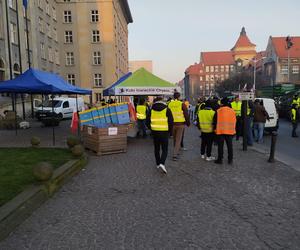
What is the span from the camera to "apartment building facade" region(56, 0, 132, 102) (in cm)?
5159

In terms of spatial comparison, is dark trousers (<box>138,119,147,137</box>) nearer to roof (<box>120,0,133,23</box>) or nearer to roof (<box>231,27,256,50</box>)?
roof (<box>120,0,133,23</box>)

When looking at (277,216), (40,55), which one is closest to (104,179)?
(277,216)

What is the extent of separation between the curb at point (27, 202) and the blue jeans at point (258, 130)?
27.1 ft

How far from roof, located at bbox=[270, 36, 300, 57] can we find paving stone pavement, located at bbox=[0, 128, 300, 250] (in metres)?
77.2

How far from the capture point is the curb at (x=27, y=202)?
4198mm

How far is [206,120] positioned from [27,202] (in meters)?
5.26

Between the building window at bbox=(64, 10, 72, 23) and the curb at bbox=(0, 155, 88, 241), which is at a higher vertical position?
the building window at bbox=(64, 10, 72, 23)

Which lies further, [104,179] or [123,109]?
[123,109]

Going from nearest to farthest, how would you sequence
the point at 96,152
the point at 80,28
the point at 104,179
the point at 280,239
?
the point at 280,239, the point at 104,179, the point at 96,152, the point at 80,28

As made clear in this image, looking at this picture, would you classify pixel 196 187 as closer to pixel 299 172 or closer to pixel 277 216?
pixel 277 216

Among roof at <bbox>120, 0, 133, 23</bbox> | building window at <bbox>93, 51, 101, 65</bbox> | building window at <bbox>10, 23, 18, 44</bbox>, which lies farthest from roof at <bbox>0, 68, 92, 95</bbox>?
roof at <bbox>120, 0, 133, 23</bbox>

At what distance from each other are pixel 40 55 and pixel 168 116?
32878 mm

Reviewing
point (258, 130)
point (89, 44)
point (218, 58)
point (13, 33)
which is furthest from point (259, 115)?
point (218, 58)

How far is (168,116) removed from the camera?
7.39 m
